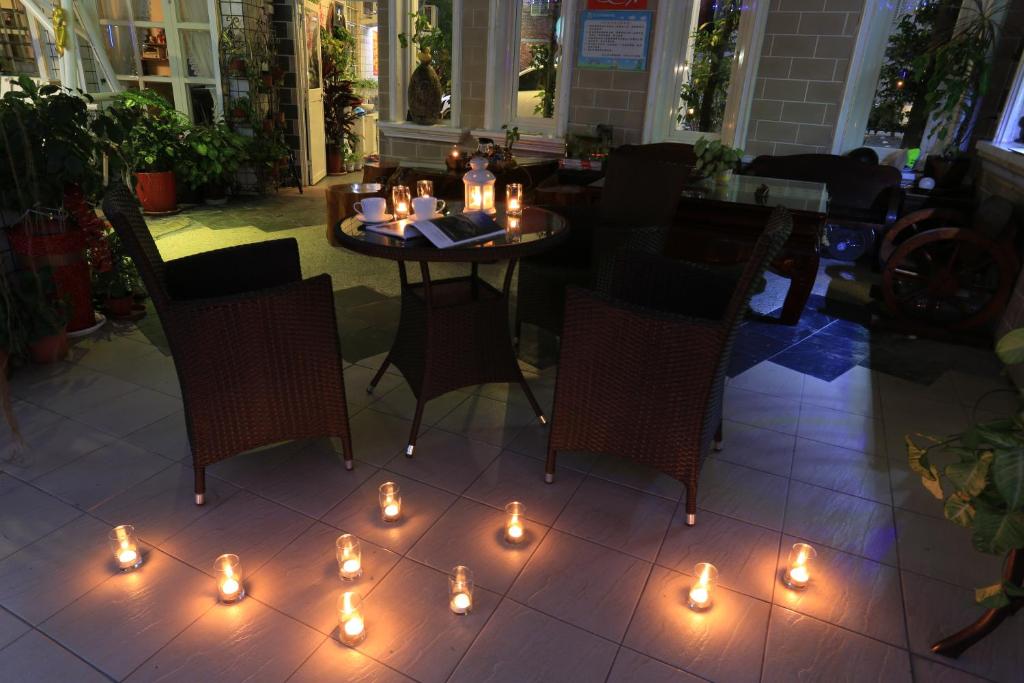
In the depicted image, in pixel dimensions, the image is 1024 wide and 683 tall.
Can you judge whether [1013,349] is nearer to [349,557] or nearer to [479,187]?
[349,557]

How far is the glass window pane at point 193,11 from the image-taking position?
223 inches

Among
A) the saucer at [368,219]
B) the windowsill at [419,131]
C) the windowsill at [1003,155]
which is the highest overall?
the windowsill at [1003,155]

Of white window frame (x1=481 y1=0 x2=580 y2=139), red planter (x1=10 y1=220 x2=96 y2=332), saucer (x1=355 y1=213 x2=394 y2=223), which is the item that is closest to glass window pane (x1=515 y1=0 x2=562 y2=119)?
white window frame (x1=481 y1=0 x2=580 y2=139)

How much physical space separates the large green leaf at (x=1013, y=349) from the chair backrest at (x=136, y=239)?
1.98 meters

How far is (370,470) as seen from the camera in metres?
2.19

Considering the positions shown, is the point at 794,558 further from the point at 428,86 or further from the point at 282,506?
the point at 428,86

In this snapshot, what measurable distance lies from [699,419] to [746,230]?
1665mm

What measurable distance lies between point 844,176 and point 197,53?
552cm

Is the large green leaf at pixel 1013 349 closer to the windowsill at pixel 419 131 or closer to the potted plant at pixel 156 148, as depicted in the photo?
the windowsill at pixel 419 131

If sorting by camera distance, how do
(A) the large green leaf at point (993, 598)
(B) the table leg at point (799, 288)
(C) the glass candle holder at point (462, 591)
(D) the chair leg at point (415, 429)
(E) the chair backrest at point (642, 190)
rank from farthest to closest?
(B) the table leg at point (799, 288) < (E) the chair backrest at point (642, 190) < (D) the chair leg at point (415, 429) < (C) the glass candle holder at point (462, 591) < (A) the large green leaf at point (993, 598)

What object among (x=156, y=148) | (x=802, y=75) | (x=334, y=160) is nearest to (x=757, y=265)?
(x=802, y=75)

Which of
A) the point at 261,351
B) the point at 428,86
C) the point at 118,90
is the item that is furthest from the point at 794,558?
the point at 118,90

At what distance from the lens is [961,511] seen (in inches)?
53.2

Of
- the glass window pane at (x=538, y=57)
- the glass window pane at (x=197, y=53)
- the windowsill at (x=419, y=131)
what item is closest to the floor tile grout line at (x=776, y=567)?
the glass window pane at (x=538, y=57)
